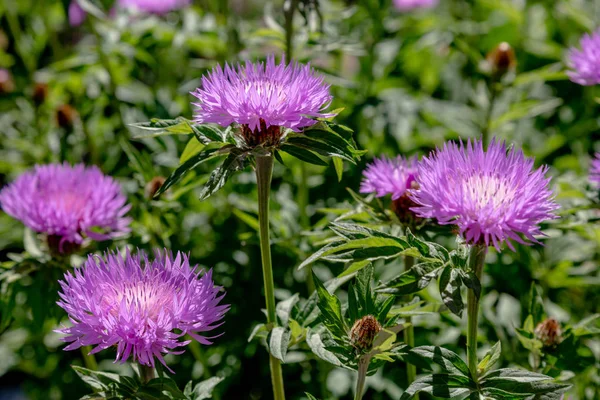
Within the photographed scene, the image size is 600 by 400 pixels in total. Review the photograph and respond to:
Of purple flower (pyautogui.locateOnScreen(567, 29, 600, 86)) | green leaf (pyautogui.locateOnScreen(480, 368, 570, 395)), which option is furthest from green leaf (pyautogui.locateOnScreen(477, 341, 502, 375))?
purple flower (pyautogui.locateOnScreen(567, 29, 600, 86))

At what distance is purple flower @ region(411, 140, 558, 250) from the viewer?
3.31 feet

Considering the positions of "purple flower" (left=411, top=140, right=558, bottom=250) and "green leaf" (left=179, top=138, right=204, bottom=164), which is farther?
"green leaf" (left=179, top=138, right=204, bottom=164)

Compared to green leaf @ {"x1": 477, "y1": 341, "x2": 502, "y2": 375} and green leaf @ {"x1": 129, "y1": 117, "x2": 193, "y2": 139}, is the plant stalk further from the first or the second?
green leaf @ {"x1": 477, "y1": 341, "x2": 502, "y2": 375}

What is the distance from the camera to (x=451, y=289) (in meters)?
1.02

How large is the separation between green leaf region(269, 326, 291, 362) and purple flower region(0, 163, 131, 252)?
0.53 metres

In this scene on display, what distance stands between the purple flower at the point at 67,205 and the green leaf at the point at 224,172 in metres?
0.56

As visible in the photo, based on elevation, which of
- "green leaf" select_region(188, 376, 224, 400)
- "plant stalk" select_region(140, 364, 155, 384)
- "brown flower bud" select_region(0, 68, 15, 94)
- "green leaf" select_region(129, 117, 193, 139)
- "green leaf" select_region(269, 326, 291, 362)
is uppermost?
"green leaf" select_region(129, 117, 193, 139)

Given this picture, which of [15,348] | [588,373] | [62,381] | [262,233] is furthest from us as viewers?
[15,348]

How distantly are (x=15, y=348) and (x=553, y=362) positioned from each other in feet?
6.06

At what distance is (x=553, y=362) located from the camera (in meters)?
1.34

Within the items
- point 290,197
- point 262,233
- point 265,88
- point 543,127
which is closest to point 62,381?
point 290,197

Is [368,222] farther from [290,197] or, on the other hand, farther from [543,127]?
[543,127]

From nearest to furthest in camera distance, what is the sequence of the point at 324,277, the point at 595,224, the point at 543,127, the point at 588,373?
the point at 595,224 → the point at 588,373 → the point at 324,277 → the point at 543,127

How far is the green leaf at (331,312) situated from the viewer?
111 cm
